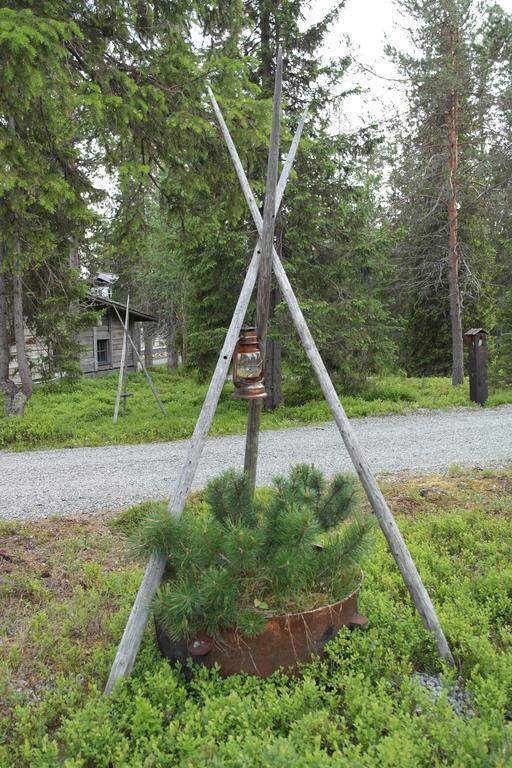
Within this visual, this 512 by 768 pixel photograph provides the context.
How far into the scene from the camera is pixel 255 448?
132 inches

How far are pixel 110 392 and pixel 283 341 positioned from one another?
6.75 meters

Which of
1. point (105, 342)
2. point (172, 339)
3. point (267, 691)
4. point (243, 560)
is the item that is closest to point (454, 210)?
point (105, 342)

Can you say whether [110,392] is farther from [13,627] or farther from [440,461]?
[13,627]

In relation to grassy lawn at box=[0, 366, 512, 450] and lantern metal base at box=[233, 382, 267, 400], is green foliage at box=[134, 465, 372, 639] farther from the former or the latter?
grassy lawn at box=[0, 366, 512, 450]

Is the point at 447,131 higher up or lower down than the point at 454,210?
higher up

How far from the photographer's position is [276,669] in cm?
271

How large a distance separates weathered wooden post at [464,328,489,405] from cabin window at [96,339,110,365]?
45.9 feet

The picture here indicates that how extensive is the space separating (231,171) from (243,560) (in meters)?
4.19

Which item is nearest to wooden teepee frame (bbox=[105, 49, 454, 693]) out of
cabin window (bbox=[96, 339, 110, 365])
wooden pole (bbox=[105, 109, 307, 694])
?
wooden pole (bbox=[105, 109, 307, 694])

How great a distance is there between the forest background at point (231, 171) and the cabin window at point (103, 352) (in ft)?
10.2

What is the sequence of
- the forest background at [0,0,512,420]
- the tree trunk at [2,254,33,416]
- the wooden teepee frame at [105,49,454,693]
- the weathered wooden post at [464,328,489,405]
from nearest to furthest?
1. the wooden teepee frame at [105,49,454,693]
2. the forest background at [0,0,512,420]
3. the tree trunk at [2,254,33,416]
4. the weathered wooden post at [464,328,489,405]

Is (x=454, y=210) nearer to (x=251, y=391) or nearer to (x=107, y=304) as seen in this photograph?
(x=107, y=304)

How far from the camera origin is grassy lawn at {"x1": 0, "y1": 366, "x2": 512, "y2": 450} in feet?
33.0

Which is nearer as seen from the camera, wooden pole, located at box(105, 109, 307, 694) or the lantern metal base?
wooden pole, located at box(105, 109, 307, 694)
